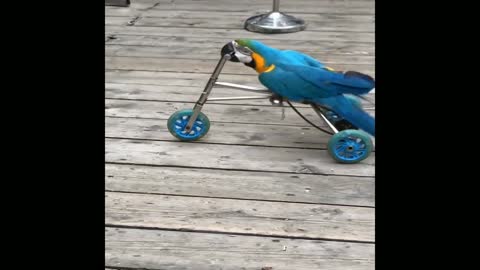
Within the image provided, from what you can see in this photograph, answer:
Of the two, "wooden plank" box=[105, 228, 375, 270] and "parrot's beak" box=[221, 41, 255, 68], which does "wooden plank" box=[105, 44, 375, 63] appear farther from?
"wooden plank" box=[105, 228, 375, 270]

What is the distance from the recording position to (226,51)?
70.1 inches

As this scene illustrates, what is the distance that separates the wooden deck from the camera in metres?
1.34

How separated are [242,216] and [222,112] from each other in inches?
27.3

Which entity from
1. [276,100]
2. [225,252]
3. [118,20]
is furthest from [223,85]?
[118,20]

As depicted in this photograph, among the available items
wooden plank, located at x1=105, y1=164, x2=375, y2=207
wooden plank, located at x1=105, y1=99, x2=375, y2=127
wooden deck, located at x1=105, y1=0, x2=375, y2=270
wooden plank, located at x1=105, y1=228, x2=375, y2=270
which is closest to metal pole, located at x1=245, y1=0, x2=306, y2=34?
wooden deck, located at x1=105, y1=0, x2=375, y2=270

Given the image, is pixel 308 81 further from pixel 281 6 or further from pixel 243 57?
pixel 281 6

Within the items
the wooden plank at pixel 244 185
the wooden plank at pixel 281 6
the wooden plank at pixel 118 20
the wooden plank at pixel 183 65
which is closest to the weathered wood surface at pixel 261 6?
the wooden plank at pixel 281 6

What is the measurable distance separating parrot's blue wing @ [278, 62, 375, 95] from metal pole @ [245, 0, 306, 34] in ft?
4.56

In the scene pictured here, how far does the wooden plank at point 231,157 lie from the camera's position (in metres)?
1.72

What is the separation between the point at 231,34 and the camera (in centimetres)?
306
